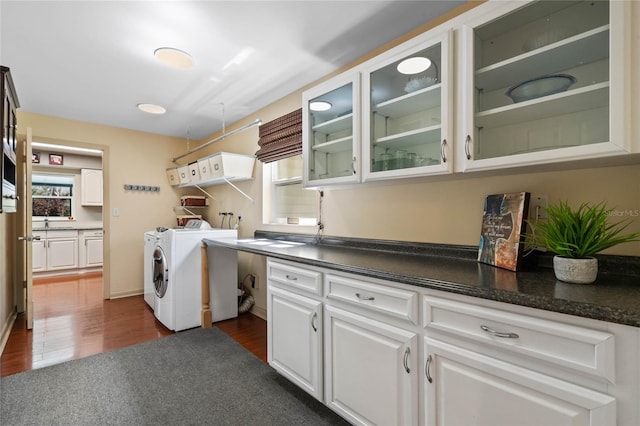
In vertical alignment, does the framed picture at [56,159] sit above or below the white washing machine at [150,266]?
above

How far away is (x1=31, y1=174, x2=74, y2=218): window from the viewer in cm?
591

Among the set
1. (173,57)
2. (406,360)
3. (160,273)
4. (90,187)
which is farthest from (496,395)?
(90,187)

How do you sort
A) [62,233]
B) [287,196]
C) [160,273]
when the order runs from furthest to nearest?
[62,233], [287,196], [160,273]

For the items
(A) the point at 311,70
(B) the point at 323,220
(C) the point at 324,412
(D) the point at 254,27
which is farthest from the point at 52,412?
(A) the point at 311,70

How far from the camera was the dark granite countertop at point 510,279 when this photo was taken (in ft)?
2.78

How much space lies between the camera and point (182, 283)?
3.02 m

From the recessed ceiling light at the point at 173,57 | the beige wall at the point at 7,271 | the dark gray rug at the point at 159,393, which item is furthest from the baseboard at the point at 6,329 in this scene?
the recessed ceiling light at the point at 173,57

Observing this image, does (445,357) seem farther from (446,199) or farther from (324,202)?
(324,202)

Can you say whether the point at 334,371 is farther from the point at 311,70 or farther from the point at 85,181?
the point at 85,181

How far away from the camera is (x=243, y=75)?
2633 mm

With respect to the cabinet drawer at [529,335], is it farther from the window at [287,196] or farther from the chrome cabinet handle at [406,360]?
the window at [287,196]

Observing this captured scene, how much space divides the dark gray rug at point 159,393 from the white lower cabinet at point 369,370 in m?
0.32

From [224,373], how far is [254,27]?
2.40m

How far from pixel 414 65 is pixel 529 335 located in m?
1.45
